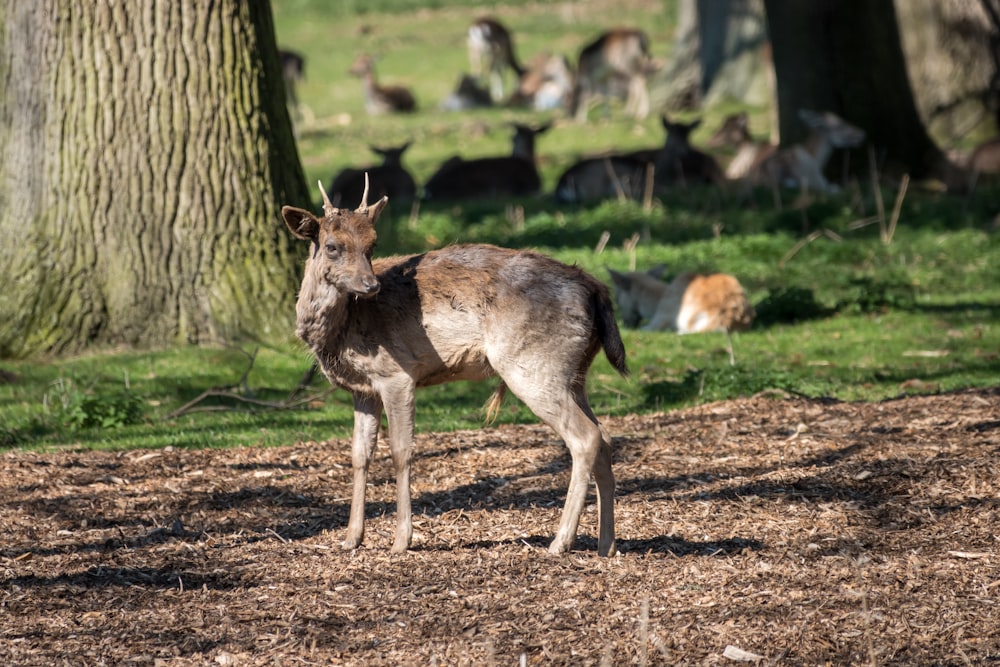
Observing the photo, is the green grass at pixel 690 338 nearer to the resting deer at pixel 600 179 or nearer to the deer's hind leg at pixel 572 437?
the resting deer at pixel 600 179

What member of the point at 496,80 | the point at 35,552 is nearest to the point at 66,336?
the point at 35,552

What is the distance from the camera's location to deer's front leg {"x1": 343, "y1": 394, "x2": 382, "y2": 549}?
20.5ft

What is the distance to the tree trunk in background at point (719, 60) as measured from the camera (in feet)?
86.4

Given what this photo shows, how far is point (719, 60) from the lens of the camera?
88.6 ft

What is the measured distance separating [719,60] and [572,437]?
73.3ft

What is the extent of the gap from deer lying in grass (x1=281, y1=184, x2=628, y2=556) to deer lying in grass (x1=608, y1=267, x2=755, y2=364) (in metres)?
5.21

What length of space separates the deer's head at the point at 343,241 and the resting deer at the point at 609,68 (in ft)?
73.7

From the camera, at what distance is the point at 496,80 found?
3362 centimetres

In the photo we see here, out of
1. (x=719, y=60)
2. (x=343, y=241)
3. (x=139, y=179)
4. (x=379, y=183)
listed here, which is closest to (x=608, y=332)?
(x=343, y=241)

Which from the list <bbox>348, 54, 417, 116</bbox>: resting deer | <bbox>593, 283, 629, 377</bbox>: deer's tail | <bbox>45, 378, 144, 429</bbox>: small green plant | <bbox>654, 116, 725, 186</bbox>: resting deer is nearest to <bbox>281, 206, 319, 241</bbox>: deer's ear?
<bbox>593, 283, 629, 377</bbox>: deer's tail

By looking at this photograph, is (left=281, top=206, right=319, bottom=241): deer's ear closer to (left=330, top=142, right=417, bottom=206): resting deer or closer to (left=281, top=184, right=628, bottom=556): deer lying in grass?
(left=281, top=184, right=628, bottom=556): deer lying in grass

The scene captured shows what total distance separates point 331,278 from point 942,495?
3.20 metres

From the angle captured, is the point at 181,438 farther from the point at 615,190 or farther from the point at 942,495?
the point at 615,190

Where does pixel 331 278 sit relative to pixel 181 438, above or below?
above
